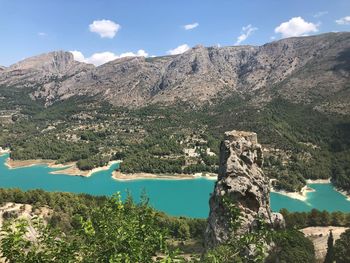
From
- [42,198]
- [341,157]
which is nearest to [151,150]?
[341,157]

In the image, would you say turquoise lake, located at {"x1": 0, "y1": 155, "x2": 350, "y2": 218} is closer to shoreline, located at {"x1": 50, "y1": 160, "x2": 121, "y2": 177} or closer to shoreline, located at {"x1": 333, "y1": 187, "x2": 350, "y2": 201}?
shoreline, located at {"x1": 333, "y1": 187, "x2": 350, "y2": 201}

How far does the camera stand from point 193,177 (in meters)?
150

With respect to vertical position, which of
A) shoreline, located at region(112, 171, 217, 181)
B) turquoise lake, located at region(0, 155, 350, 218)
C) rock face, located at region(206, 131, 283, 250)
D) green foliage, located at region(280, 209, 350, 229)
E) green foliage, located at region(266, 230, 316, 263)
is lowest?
turquoise lake, located at region(0, 155, 350, 218)

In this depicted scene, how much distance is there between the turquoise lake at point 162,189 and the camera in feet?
362

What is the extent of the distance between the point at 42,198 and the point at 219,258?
2436 inches

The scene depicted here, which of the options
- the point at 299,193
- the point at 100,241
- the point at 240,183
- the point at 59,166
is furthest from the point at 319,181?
the point at 100,241

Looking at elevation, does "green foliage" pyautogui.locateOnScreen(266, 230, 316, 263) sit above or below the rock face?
below

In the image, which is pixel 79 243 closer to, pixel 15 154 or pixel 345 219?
pixel 345 219

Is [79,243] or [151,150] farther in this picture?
[151,150]

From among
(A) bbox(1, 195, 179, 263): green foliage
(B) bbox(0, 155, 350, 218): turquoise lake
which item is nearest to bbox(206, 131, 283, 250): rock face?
(A) bbox(1, 195, 179, 263): green foliage

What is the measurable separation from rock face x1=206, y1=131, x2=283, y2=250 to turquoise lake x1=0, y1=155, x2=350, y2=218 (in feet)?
207

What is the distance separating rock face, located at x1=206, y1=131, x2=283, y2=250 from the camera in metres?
30.1

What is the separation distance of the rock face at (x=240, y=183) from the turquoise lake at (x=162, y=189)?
63075 mm

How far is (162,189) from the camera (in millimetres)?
133500
